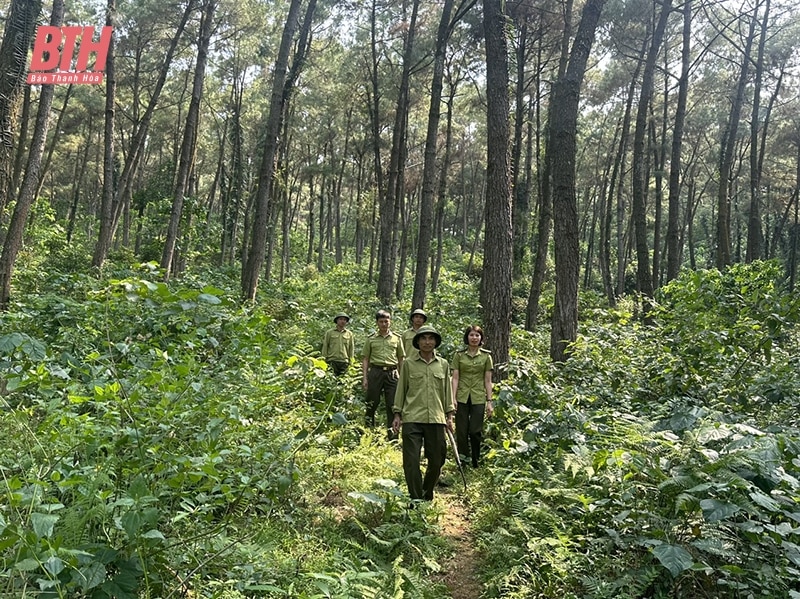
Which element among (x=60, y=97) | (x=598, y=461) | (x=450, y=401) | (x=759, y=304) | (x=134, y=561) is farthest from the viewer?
(x=60, y=97)

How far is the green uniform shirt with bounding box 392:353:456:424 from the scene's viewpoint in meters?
5.39

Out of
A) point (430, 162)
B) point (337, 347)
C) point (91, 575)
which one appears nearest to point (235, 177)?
point (430, 162)

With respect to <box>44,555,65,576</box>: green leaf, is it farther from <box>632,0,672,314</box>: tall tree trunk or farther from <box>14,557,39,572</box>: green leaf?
<box>632,0,672,314</box>: tall tree trunk

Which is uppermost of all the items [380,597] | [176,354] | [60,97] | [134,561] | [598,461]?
[60,97]

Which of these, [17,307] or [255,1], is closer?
[17,307]

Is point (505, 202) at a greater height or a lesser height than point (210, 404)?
greater

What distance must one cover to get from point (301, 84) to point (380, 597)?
71.4 ft

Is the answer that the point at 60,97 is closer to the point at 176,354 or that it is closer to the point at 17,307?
the point at 17,307

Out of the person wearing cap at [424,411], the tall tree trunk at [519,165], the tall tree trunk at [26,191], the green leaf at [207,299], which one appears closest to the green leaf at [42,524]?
the green leaf at [207,299]

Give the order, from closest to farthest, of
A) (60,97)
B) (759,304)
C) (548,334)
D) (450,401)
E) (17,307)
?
(450,401) < (759,304) < (17,307) < (548,334) < (60,97)

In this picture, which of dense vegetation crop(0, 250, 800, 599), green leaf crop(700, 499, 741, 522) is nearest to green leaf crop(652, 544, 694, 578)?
dense vegetation crop(0, 250, 800, 599)

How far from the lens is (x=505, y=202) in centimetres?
830

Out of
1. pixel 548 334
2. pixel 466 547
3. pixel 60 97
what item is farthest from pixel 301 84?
pixel 466 547

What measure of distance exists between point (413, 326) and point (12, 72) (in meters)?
5.17
